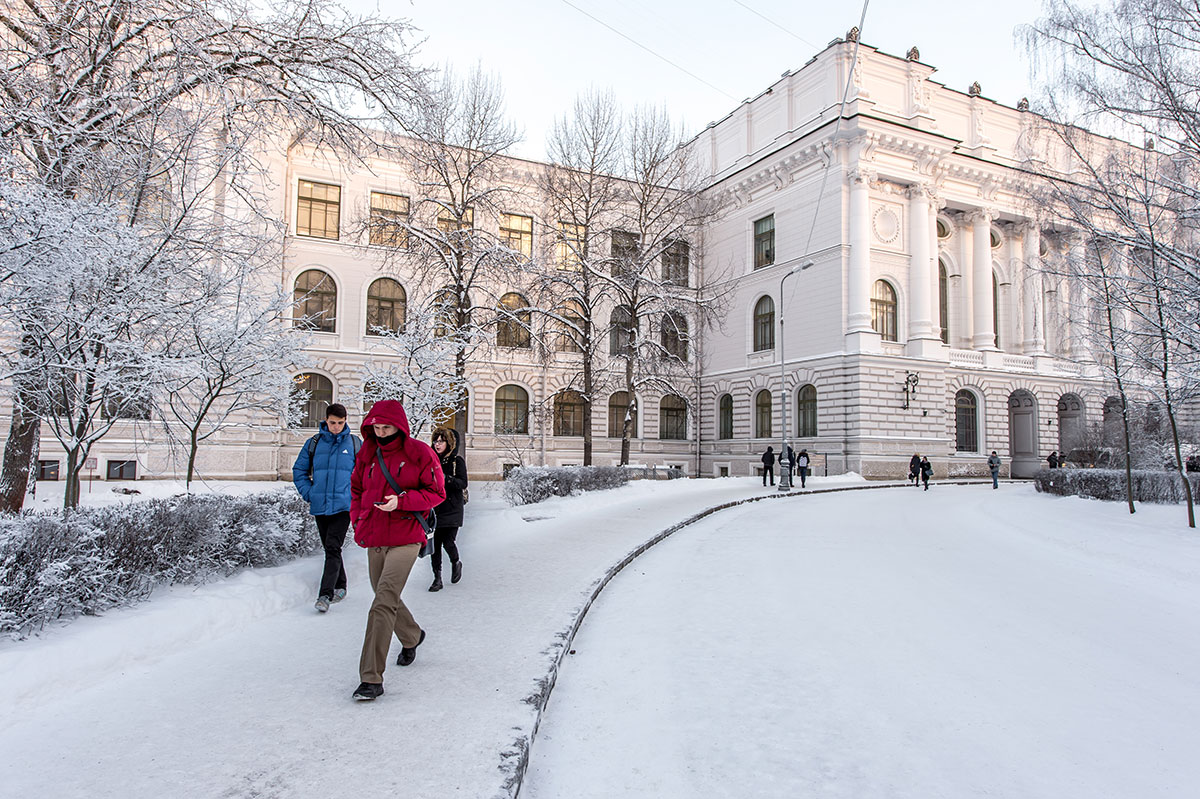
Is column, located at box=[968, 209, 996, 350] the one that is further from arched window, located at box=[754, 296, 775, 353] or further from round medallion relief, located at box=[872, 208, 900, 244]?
arched window, located at box=[754, 296, 775, 353]

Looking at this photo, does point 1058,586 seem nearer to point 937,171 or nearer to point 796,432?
point 796,432

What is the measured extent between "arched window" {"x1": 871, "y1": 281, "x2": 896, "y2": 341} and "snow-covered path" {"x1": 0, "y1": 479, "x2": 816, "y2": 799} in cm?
2989

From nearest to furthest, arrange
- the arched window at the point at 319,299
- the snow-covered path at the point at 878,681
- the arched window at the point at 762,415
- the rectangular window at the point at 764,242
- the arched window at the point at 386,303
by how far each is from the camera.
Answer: the snow-covered path at the point at 878,681
the arched window at the point at 319,299
the arched window at the point at 386,303
the arched window at the point at 762,415
the rectangular window at the point at 764,242

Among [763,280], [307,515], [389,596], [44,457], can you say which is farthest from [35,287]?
[763,280]

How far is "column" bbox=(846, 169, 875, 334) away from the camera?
31.1m

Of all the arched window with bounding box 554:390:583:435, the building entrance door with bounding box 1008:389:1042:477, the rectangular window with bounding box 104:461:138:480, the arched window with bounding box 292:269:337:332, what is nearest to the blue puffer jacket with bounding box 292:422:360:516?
the rectangular window with bounding box 104:461:138:480

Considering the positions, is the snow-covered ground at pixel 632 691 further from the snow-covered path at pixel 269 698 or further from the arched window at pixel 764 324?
the arched window at pixel 764 324

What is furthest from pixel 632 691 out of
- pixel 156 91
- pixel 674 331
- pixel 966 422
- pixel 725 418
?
pixel 966 422

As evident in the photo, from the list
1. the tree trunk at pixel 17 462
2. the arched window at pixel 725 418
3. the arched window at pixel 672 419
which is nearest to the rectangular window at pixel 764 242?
the arched window at pixel 725 418

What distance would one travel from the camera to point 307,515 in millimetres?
8117

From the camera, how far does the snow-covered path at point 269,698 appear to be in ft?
9.94

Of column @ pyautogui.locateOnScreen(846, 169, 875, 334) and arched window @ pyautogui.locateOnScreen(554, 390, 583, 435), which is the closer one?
column @ pyautogui.locateOnScreen(846, 169, 875, 334)

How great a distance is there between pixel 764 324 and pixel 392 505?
113 ft

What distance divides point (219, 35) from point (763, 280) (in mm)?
31815
